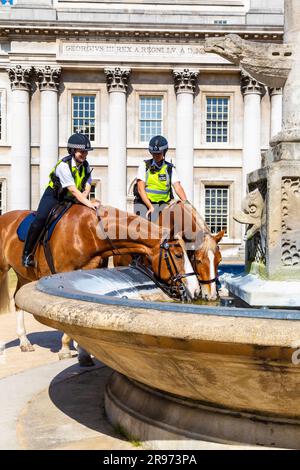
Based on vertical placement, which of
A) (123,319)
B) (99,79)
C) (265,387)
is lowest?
(265,387)

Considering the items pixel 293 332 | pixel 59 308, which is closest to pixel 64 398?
pixel 59 308

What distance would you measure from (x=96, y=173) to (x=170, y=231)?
29259mm

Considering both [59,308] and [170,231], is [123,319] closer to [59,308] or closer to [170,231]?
[59,308]

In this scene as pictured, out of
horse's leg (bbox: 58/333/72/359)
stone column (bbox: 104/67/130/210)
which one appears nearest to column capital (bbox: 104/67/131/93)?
stone column (bbox: 104/67/130/210)

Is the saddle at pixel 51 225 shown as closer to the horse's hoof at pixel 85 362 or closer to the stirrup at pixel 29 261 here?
the stirrup at pixel 29 261

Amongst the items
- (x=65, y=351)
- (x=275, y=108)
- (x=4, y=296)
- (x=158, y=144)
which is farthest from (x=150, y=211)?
(x=275, y=108)

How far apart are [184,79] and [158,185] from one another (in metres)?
27.7

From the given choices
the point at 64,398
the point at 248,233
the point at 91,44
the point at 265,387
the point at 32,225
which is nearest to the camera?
the point at 265,387

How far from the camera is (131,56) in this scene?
33.4 meters

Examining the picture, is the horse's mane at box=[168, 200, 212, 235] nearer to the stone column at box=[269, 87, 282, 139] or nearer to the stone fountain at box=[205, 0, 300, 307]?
the stone fountain at box=[205, 0, 300, 307]

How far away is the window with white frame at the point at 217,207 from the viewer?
34.2m

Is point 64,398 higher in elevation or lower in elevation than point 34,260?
lower

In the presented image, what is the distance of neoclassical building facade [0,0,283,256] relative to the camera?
Result: 33.1 meters

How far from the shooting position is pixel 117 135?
109 feet
